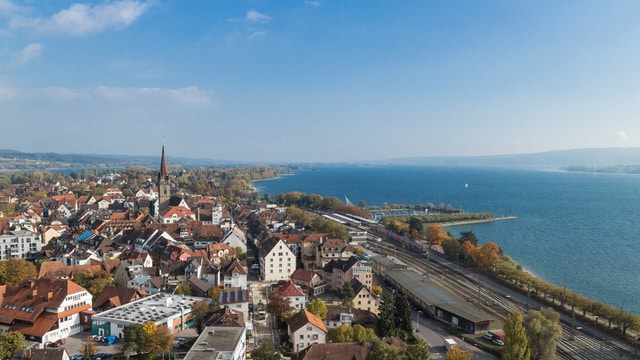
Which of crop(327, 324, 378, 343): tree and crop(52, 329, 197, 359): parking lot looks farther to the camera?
crop(327, 324, 378, 343): tree

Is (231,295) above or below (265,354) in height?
above

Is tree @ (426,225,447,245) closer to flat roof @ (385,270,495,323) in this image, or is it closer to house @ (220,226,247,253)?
flat roof @ (385,270,495,323)

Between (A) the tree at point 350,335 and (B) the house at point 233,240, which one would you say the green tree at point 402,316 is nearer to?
(A) the tree at point 350,335

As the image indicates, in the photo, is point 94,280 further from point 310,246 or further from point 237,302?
point 310,246

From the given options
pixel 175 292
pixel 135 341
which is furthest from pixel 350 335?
pixel 175 292

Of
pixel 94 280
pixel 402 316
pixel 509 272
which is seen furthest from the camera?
pixel 509 272

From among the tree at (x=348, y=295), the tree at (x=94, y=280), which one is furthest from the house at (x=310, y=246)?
the tree at (x=94, y=280)

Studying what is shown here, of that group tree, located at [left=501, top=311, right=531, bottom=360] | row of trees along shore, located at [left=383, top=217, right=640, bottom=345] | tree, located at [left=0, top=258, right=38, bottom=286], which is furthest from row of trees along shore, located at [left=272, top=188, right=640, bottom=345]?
tree, located at [left=0, top=258, right=38, bottom=286]
